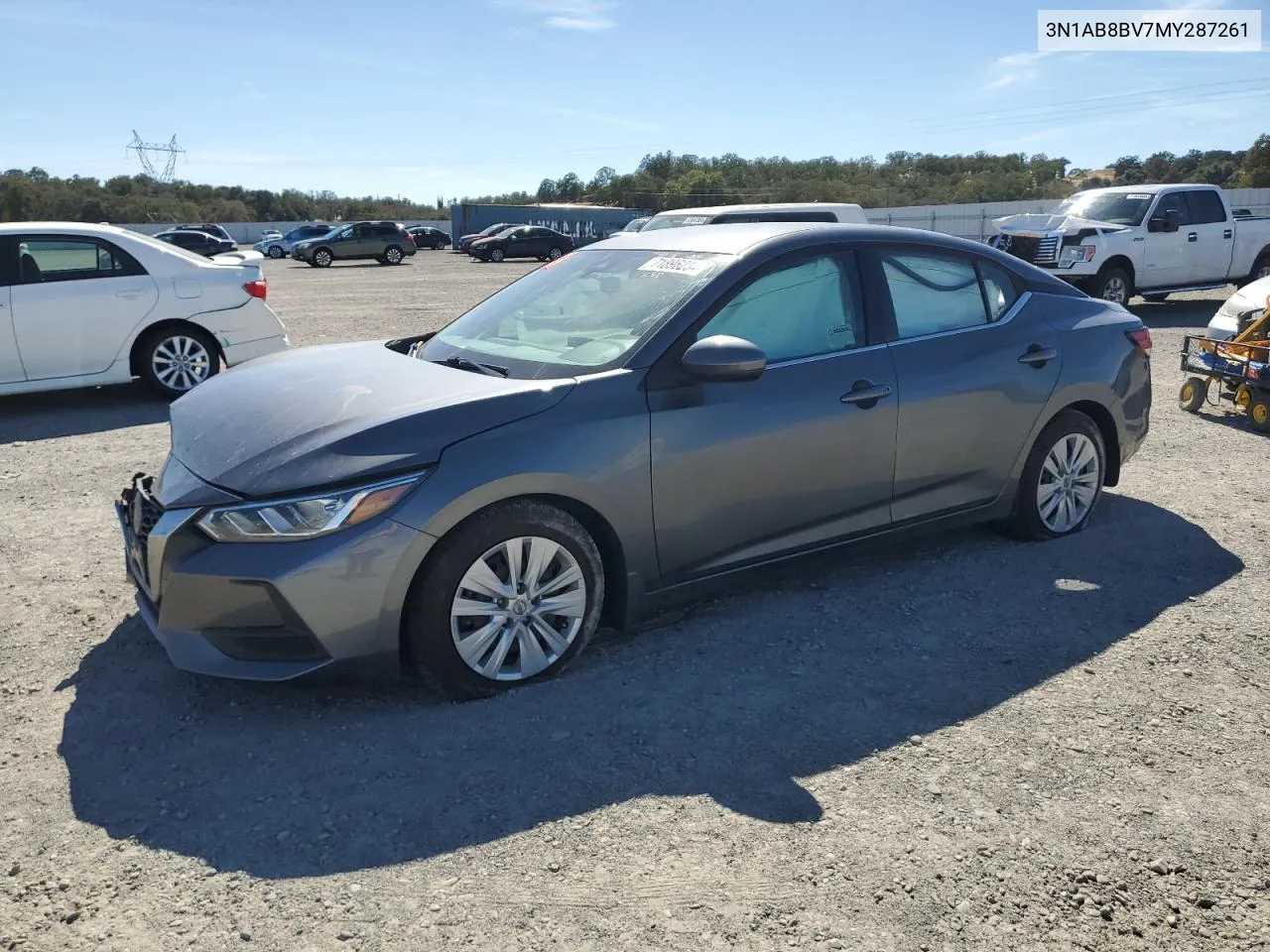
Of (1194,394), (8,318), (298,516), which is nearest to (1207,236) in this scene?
(1194,394)

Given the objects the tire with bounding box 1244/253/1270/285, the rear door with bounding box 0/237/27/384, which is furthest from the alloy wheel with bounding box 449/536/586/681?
the tire with bounding box 1244/253/1270/285

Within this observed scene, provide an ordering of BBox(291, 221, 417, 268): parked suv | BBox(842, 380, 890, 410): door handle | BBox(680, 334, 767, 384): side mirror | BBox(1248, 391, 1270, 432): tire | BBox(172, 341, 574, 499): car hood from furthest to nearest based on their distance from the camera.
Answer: BBox(291, 221, 417, 268): parked suv, BBox(1248, 391, 1270, 432): tire, BBox(842, 380, 890, 410): door handle, BBox(680, 334, 767, 384): side mirror, BBox(172, 341, 574, 499): car hood

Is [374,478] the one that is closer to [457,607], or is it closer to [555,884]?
[457,607]

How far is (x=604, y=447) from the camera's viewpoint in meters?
3.93

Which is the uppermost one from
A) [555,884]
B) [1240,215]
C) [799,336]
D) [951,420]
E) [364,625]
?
[1240,215]

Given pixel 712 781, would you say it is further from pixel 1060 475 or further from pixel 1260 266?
pixel 1260 266

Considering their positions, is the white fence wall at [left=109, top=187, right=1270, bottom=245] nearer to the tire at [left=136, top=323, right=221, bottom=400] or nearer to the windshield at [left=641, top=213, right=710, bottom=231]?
the windshield at [left=641, top=213, right=710, bottom=231]

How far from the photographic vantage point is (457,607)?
12.1 ft

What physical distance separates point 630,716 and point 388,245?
3960 centimetres

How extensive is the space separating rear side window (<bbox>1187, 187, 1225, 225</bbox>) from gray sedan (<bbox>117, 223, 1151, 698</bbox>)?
41.9 ft

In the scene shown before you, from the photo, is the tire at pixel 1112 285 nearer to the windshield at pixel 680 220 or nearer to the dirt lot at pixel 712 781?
the windshield at pixel 680 220

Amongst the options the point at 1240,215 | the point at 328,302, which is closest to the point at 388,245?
the point at 328,302

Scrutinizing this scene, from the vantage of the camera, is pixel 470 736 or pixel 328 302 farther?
pixel 328 302

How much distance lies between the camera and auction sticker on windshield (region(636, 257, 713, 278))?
4.48m
